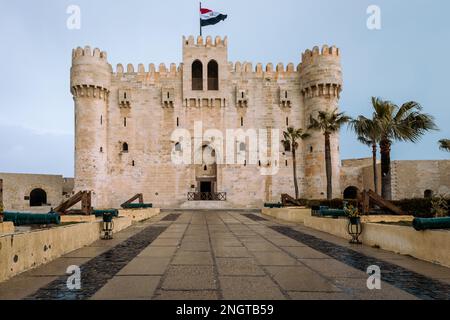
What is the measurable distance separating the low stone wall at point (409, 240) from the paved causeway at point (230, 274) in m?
0.23

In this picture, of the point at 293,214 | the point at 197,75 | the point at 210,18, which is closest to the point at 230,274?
the point at 293,214

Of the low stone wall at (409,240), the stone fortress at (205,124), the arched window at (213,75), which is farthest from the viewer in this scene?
the arched window at (213,75)

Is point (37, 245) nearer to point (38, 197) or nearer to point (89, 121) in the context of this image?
point (89, 121)

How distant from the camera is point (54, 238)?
7.22 m

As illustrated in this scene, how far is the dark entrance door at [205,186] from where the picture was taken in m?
37.4

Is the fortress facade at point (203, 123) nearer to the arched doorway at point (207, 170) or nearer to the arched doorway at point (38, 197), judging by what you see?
the arched doorway at point (207, 170)

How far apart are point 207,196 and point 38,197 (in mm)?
18444

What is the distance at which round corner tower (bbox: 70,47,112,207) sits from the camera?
111 ft

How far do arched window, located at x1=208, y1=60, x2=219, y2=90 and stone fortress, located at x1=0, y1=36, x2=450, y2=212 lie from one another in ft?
0.39

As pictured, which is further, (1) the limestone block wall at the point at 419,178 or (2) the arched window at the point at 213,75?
(2) the arched window at the point at 213,75

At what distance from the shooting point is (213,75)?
3856 centimetres

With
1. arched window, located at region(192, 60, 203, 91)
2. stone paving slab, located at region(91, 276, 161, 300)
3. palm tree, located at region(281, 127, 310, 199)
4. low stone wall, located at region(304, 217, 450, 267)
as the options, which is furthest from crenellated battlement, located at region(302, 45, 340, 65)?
stone paving slab, located at region(91, 276, 161, 300)

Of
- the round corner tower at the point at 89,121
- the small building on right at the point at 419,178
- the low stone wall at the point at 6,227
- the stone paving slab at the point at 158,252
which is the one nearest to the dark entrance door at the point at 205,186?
the round corner tower at the point at 89,121
